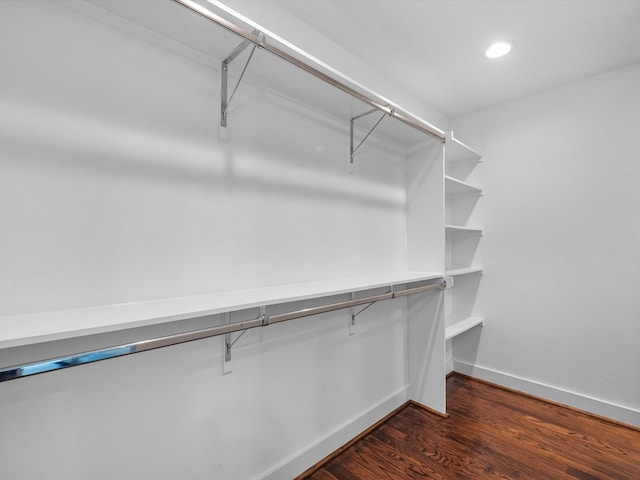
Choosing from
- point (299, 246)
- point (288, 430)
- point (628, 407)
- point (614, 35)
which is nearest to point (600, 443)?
point (628, 407)

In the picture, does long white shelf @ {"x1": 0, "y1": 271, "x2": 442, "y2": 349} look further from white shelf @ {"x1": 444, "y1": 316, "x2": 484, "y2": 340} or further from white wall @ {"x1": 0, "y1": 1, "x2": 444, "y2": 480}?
white shelf @ {"x1": 444, "y1": 316, "x2": 484, "y2": 340}

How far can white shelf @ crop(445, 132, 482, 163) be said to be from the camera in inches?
85.2

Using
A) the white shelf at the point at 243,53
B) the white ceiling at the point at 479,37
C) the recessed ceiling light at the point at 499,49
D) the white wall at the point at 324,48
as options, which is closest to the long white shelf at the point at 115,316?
the white shelf at the point at 243,53

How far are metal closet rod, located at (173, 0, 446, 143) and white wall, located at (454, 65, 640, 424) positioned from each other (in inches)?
46.4

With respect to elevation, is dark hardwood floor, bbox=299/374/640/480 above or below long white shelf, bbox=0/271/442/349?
below

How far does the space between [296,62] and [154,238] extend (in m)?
0.84

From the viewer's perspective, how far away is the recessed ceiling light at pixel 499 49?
1.80 meters

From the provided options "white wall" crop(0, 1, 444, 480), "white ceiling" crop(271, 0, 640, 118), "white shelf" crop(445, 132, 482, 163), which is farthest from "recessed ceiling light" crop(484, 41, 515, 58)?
"white wall" crop(0, 1, 444, 480)

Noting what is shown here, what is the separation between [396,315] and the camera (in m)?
2.14

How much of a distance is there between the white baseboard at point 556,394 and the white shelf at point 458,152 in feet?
6.16

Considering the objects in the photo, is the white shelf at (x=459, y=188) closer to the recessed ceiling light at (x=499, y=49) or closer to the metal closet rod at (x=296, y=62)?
the metal closet rod at (x=296, y=62)

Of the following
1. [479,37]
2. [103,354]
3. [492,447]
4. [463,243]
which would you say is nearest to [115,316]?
[103,354]

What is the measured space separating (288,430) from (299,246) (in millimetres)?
917

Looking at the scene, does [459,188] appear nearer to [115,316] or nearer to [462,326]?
[462,326]
